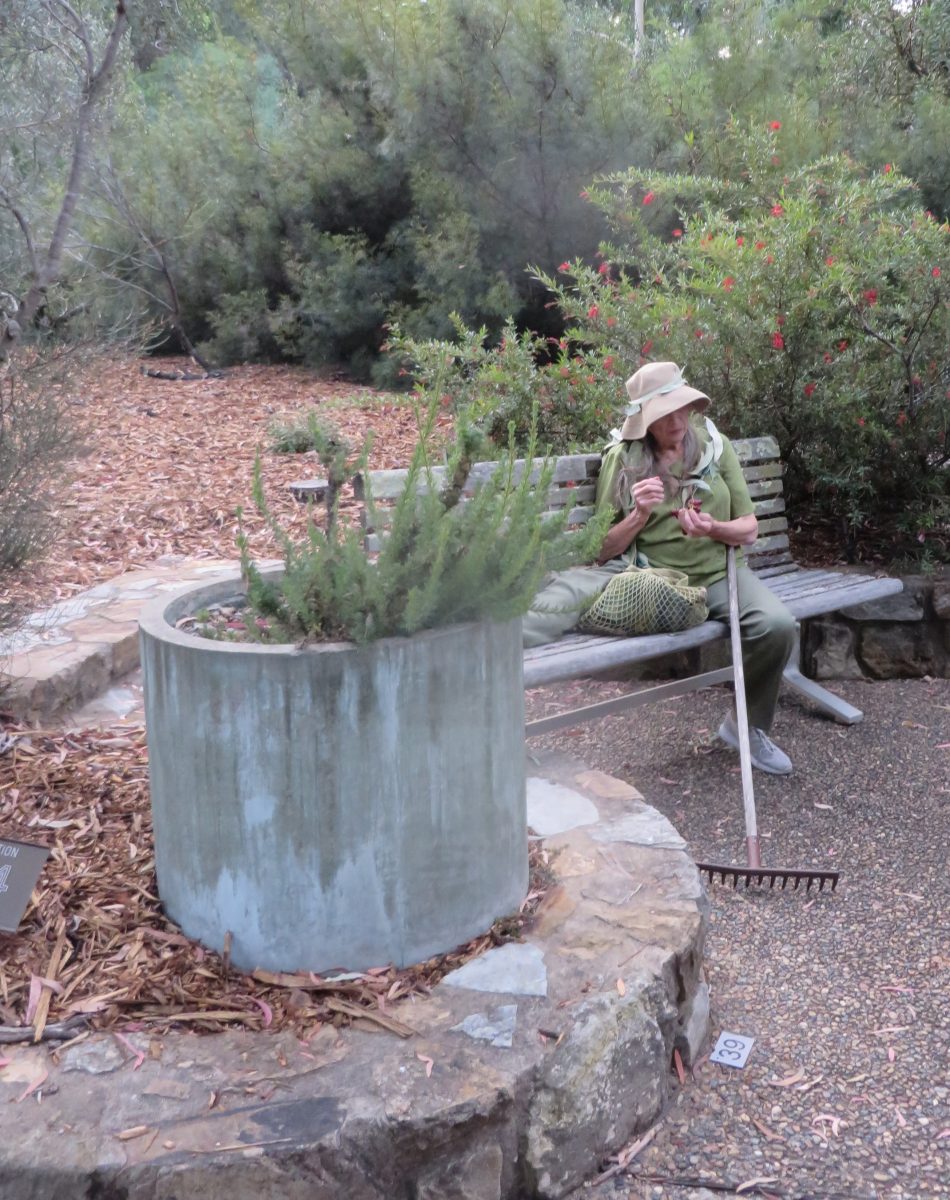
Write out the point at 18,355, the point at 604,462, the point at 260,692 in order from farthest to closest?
the point at 18,355 < the point at 604,462 < the point at 260,692

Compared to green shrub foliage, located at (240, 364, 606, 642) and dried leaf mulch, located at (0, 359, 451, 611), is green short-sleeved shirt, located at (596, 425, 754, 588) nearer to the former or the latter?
dried leaf mulch, located at (0, 359, 451, 611)

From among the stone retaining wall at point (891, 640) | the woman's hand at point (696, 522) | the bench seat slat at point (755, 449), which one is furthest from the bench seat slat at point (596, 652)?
the stone retaining wall at point (891, 640)

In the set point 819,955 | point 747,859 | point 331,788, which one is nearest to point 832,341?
point 747,859

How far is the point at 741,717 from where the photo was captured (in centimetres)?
396

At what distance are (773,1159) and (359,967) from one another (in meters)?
0.91

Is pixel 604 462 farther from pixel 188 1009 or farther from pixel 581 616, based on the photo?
pixel 188 1009

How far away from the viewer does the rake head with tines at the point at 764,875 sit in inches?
130

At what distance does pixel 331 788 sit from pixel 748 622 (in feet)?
7.71

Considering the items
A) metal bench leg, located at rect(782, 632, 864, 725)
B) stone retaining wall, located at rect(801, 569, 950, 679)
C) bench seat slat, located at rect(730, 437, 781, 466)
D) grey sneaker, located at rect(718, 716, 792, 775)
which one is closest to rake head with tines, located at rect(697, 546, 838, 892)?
grey sneaker, located at rect(718, 716, 792, 775)

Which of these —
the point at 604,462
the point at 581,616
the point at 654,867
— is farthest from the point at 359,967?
the point at 604,462

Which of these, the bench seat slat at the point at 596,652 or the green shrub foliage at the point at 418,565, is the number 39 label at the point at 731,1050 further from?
the bench seat slat at the point at 596,652

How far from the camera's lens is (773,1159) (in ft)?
7.62

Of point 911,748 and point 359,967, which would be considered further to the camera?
point 911,748

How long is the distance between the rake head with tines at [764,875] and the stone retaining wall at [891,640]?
6.50ft
